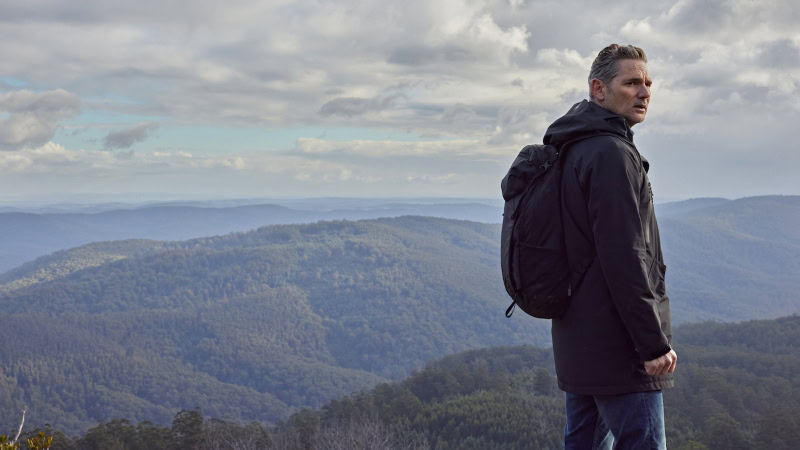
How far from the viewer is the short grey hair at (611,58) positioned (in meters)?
3.08

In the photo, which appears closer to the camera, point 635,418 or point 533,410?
point 635,418

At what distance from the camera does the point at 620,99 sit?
10.2 feet

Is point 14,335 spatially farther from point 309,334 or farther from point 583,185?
point 583,185

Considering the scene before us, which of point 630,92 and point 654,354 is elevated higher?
point 630,92

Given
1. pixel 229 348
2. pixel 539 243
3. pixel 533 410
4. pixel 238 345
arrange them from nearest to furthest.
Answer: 1. pixel 539 243
2. pixel 533 410
3. pixel 229 348
4. pixel 238 345

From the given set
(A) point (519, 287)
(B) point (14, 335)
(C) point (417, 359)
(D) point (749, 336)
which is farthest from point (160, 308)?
(A) point (519, 287)

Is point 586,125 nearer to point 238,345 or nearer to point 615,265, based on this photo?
point 615,265

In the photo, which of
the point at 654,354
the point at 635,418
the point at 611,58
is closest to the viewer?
the point at 654,354

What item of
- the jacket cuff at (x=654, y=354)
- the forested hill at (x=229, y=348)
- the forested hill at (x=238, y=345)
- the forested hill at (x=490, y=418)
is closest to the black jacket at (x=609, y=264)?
the jacket cuff at (x=654, y=354)

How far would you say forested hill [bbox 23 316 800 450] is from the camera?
36.0 metres

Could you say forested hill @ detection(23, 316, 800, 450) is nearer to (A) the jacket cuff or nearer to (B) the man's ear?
(A) the jacket cuff

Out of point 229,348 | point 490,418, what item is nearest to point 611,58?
point 490,418

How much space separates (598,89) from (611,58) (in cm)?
16

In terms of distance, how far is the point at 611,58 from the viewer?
310cm
